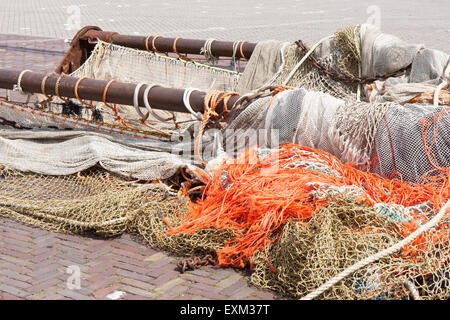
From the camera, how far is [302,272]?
9.81ft

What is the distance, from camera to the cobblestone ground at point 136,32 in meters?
3.21

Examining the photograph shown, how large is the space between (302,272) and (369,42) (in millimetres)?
3124

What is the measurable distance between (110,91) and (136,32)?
8.21 meters

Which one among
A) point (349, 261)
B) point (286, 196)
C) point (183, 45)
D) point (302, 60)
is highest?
point (183, 45)

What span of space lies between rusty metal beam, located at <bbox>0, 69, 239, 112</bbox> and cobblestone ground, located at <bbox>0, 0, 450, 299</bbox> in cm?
128

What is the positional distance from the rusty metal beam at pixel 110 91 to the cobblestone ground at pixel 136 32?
128 cm

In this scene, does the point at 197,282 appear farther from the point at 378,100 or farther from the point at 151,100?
the point at 378,100

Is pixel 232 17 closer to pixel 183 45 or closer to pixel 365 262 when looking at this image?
pixel 183 45

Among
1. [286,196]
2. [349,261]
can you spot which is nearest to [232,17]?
[286,196]

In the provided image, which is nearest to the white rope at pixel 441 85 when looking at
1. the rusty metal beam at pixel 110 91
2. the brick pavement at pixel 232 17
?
the rusty metal beam at pixel 110 91

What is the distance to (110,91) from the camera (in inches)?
193

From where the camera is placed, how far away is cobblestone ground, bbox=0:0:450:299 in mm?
3215

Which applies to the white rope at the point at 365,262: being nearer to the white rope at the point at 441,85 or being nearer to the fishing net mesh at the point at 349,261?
the fishing net mesh at the point at 349,261

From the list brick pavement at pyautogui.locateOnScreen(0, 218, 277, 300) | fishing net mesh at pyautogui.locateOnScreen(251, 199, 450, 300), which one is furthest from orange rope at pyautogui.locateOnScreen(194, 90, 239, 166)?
fishing net mesh at pyautogui.locateOnScreen(251, 199, 450, 300)
